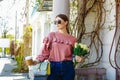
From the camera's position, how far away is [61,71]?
16.9ft

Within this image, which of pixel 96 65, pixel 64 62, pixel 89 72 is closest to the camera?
pixel 64 62

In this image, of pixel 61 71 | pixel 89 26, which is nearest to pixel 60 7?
pixel 89 26

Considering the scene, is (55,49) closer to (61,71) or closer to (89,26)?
(61,71)

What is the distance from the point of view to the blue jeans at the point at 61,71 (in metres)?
5.15

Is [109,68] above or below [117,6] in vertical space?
below

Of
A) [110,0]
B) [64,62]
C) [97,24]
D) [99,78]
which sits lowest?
[99,78]

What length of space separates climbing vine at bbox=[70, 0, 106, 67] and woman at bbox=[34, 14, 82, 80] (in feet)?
9.07

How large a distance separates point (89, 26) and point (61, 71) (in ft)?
10.8

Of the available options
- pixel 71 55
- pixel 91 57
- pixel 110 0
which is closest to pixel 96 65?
pixel 91 57

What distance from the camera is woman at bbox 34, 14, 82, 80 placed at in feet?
17.0

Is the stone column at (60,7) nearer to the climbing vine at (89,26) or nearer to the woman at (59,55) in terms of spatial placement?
the climbing vine at (89,26)

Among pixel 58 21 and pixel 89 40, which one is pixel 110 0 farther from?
pixel 58 21

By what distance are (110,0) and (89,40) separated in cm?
117

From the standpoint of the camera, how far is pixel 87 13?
816 centimetres
